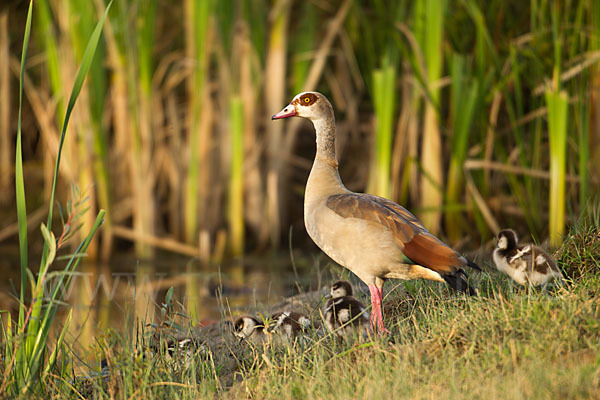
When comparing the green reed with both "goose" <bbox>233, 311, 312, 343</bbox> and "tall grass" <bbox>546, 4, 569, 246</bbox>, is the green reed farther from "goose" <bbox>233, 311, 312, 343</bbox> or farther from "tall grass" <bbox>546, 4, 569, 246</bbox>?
"goose" <bbox>233, 311, 312, 343</bbox>


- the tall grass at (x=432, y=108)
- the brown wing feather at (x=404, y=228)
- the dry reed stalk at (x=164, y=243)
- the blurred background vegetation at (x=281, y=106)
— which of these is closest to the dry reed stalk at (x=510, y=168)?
the blurred background vegetation at (x=281, y=106)

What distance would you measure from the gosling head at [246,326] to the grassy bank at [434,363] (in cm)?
31

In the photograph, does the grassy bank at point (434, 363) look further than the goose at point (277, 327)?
No

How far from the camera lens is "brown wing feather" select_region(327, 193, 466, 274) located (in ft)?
12.9

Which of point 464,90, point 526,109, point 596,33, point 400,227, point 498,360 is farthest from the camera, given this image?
point 526,109

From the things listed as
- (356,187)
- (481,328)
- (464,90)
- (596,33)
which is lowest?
(356,187)

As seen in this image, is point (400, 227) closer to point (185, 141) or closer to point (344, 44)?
point (344, 44)

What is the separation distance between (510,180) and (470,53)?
1565mm

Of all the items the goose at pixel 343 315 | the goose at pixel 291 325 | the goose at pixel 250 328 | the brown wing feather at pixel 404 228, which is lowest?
the goose at pixel 250 328

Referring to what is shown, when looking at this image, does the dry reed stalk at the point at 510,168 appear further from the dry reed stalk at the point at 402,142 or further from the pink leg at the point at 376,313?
the pink leg at the point at 376,313

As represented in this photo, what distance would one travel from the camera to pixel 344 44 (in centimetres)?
888

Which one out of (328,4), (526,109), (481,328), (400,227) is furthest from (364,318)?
(328,4)

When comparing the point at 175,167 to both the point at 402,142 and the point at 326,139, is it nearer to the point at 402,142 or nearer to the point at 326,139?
the point at 402,142

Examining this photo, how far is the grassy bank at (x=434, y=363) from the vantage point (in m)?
3.00
